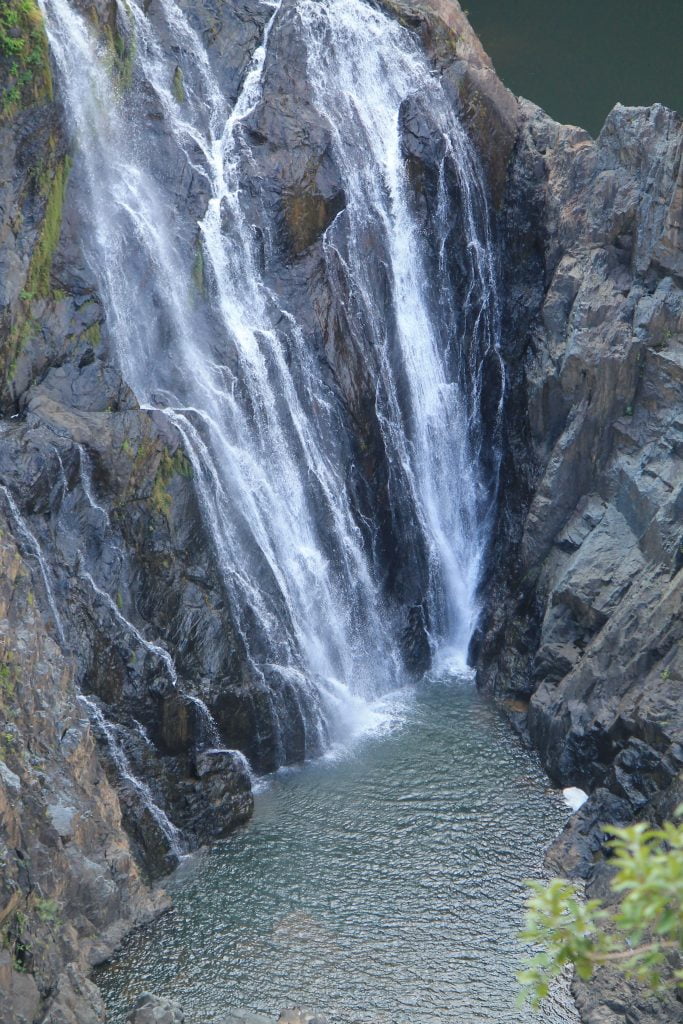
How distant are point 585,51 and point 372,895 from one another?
30.3 metres

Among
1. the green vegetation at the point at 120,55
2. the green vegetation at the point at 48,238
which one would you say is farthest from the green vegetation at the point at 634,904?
the green vegetation at the point at 120,55

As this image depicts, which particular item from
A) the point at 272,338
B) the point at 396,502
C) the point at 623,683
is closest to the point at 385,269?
the point at 272,338

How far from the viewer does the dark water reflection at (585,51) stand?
3559cm

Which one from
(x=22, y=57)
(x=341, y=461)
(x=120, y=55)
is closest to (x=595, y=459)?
(x=341, y=461)

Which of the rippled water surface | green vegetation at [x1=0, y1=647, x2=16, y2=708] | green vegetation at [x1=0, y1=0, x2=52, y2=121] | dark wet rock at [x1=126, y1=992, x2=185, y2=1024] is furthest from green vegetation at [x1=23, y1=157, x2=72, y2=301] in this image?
dark wet rock at [x1=126, y1=992, x2=185, y2=1024]

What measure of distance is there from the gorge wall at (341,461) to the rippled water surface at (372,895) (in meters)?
0.65

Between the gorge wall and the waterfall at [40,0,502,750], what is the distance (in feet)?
0.56

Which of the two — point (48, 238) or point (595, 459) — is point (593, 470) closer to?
point (595, 459)

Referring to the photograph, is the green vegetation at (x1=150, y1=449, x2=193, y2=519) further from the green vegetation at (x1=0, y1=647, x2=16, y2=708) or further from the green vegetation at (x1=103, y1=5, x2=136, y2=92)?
the green vegetation at (x1=103, y1=5, x2=136, y2=92)

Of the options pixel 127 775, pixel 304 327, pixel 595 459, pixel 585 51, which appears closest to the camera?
pixel 127 775

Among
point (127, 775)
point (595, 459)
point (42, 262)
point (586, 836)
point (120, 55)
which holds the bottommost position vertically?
point (586, 836)

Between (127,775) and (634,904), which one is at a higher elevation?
(634,904)

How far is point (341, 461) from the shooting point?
21266mm

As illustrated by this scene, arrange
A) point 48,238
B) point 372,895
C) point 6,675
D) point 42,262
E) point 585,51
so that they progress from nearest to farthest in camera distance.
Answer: point 6,675
point 372,895
point 42,262
point 48,238
point 585,51
